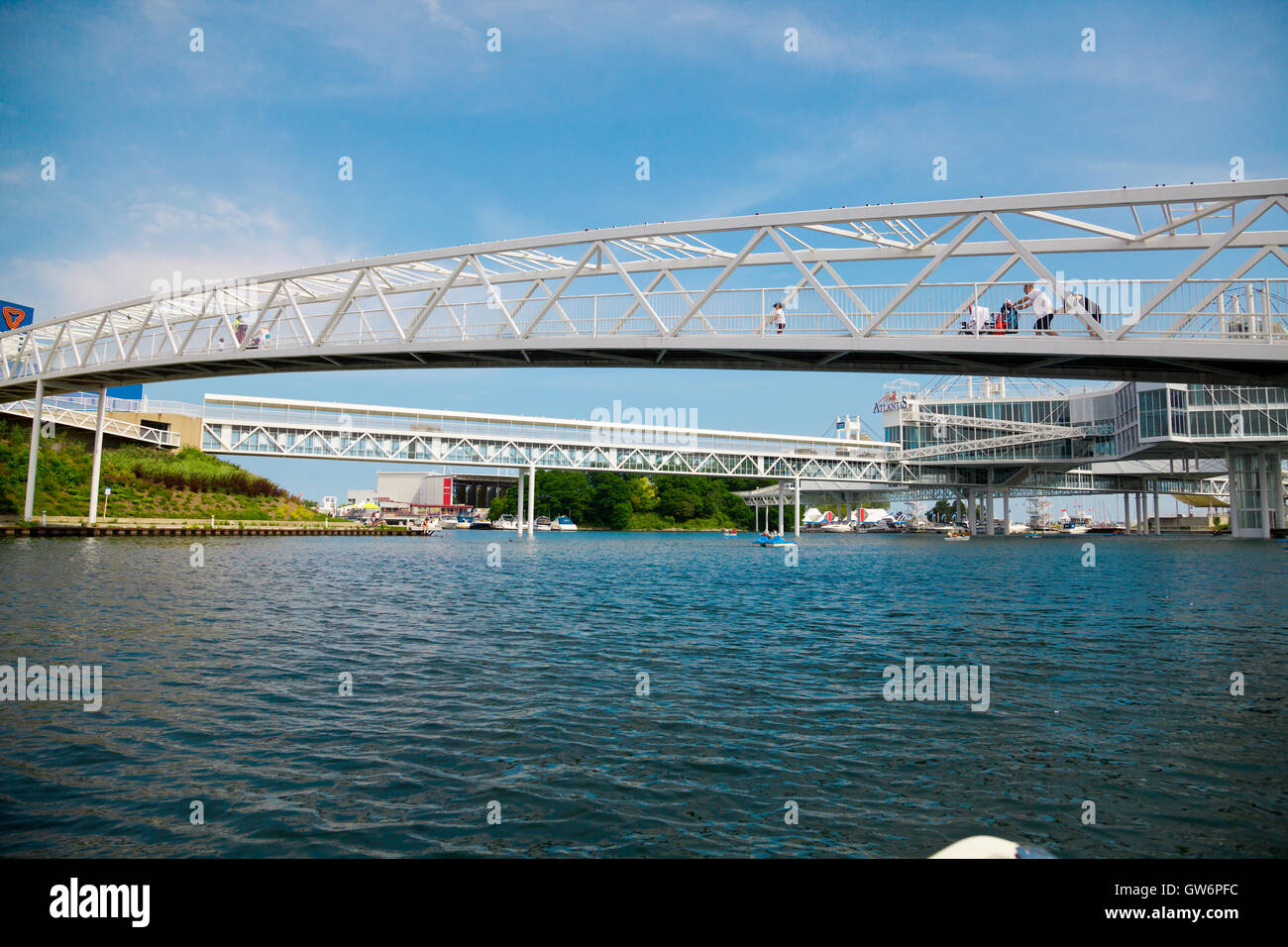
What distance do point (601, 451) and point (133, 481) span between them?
5436 cm

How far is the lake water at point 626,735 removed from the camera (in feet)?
21.9

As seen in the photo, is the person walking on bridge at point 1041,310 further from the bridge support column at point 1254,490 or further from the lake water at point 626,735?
the bridge support column at point 1254,490

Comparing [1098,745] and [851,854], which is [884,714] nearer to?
[1098,745]

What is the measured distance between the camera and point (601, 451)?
103 metres

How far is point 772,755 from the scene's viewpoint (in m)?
8.77

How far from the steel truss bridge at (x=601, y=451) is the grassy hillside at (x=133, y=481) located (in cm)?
713

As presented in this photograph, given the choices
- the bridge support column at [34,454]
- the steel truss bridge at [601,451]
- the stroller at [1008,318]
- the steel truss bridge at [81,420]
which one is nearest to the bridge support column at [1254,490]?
the steel truss bridge at [601,451]

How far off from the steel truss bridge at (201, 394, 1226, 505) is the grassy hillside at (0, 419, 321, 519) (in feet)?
23.4

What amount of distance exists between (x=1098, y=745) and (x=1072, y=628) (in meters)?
10.9

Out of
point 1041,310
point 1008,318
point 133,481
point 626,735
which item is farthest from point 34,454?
point 1041,310

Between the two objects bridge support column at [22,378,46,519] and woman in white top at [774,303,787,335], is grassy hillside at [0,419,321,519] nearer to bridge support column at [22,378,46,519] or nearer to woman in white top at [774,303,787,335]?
bridge support column at [22,378,46,519]

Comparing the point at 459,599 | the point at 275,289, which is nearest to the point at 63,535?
the point at 275,289
